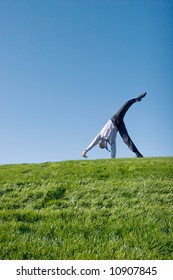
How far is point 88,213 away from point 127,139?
1203cm

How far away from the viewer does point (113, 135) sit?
19297mm

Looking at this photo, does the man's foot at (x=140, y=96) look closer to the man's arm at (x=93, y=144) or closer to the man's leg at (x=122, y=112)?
the man's leg at (x=122, y=112)

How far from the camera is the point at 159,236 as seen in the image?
21.4 ft

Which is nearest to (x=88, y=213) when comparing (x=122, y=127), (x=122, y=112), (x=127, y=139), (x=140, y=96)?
(x=127, y=139)

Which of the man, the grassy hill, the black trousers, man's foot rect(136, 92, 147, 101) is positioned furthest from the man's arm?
the grassy hill

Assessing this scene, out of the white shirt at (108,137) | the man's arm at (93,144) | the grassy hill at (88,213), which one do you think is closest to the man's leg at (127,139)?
the white shirt at (108,137)

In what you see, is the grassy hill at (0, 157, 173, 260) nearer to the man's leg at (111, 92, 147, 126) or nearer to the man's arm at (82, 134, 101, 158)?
the man's arm at (82, 134, 101, 158)

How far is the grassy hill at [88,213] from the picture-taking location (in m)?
5.91

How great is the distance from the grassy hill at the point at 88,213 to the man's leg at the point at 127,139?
21.4ft

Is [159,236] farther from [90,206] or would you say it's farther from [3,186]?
[3,186]

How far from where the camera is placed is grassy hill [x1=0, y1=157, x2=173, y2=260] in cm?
591

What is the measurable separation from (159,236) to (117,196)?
2838 millimetres
